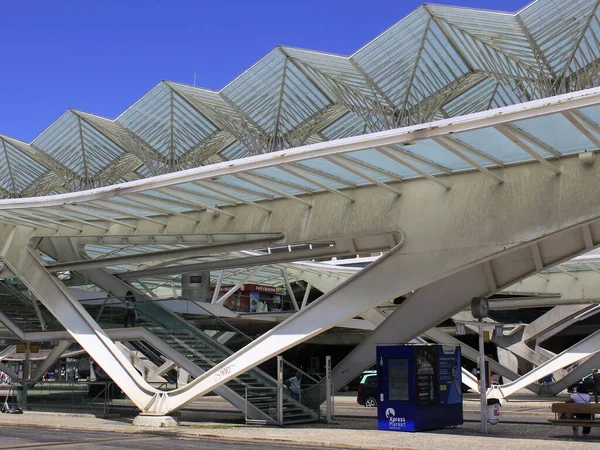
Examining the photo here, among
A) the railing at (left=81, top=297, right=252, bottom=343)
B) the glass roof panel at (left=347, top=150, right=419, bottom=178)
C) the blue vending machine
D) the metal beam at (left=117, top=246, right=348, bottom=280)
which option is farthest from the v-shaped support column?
the glass roof panel at (left=347, top=150, right=419, bottom=178)

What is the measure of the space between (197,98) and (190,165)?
5.48 m

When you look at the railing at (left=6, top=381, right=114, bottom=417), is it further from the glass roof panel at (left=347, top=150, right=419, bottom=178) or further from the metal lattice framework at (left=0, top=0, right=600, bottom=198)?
the glass roof panel at (left=347, top=150, right=419, bottom=178)

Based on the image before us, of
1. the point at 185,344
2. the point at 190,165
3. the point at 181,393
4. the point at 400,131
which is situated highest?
the point at 190,165

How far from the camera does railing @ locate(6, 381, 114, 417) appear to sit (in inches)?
1141

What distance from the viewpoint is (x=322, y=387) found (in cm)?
2402

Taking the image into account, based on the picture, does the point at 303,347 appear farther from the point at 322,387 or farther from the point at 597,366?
the point at 322,387

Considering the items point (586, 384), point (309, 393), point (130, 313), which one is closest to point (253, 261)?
point (309, 393)

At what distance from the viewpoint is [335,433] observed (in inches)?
763

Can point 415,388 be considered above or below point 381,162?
below

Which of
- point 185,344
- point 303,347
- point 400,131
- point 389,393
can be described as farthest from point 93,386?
point 303,347

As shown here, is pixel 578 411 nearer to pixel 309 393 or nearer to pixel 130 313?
pixel 309 393

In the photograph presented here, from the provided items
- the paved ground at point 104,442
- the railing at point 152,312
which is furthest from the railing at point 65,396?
the paved ground at point 104,442

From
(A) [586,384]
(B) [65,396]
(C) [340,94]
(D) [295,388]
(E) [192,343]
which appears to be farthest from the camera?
(A) [586,384]

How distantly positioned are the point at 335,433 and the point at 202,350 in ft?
26.1
